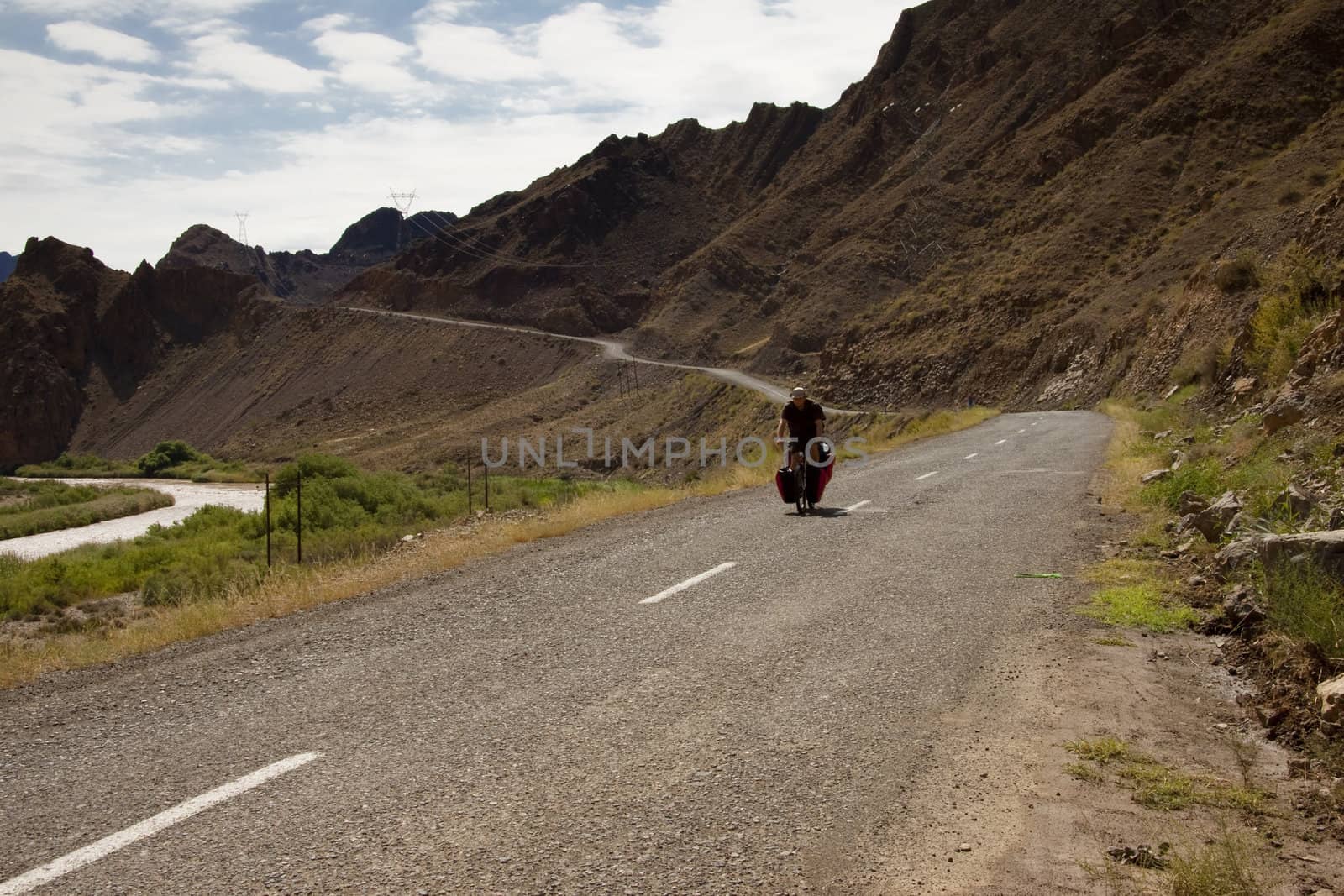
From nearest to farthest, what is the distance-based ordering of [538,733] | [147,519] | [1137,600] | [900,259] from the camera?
[538,733]
[1137,600]
[147,519]
[900,259]

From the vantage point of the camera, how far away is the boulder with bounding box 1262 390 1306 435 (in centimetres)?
1170

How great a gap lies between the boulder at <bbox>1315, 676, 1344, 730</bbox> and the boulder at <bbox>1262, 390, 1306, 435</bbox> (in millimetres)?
7672

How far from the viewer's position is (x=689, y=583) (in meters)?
8.98

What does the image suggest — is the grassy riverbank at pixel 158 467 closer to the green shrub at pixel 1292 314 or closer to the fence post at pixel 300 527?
the fence post at pixel 300 527

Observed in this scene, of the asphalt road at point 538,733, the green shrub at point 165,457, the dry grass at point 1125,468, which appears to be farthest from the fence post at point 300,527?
the green shrub at point 165,457

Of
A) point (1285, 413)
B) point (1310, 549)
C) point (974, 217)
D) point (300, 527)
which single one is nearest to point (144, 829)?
point (1310, 549)

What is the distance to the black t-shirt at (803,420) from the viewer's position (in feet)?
45.4

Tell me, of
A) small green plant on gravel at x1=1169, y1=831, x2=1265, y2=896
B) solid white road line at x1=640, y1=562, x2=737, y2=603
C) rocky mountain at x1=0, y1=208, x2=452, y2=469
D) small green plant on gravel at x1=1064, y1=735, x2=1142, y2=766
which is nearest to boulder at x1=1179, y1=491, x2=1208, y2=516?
solid white road line at x1=640, y1=562, x2=737, y2=603

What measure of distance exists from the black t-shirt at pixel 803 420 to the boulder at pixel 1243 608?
702 cm

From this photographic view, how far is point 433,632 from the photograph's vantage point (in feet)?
24.8

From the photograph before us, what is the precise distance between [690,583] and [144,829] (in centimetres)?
528

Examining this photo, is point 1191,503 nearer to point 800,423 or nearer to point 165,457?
point 800,423

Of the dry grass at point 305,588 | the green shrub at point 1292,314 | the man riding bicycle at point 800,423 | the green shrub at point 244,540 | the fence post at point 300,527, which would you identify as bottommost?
the green shrub at point 244,540

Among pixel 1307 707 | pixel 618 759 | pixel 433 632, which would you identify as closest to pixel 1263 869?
pixel 1307 707
